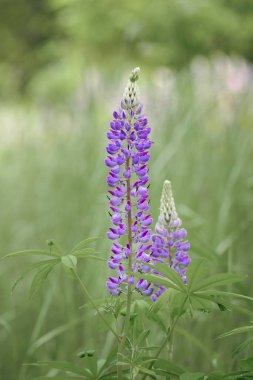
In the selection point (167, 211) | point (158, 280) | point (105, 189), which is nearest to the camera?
point (158, 280)

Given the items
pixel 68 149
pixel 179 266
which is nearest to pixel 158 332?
pixel 179 266

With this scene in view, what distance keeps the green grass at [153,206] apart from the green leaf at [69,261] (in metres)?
1.31

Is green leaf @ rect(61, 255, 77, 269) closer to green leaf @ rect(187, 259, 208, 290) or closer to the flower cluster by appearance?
the flower cluster

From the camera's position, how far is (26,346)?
3.20 metres

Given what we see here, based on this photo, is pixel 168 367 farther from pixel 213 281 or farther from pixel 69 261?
pixel 69 261

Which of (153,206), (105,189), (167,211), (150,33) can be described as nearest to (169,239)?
(167,211)

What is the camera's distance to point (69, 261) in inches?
55.7

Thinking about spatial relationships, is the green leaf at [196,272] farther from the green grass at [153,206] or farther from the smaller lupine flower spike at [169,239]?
the green grass at [153,206]

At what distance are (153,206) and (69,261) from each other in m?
1.92

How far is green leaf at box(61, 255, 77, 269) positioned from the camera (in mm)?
1395

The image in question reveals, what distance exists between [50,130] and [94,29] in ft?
18.5

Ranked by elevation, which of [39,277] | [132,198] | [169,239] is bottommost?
[39,277]

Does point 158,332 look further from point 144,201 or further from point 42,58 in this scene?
point 42,58

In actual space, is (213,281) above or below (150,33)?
below
